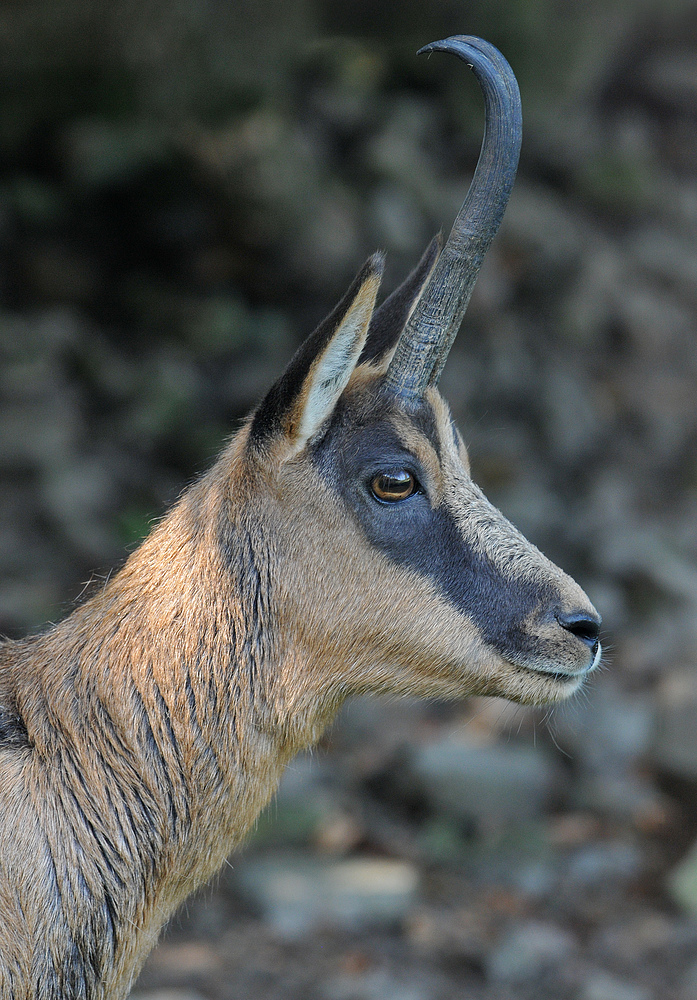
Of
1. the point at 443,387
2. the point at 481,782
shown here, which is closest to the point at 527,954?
the point at 481,782

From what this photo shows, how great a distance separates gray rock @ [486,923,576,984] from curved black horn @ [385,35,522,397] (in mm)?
5116

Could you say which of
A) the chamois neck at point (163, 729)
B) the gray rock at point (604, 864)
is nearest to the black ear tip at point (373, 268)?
the chamois neck at point (163, 729)

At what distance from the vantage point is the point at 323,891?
8.00m

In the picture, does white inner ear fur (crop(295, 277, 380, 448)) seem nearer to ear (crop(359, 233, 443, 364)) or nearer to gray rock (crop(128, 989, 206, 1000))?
ear (crop(359, 233, 443, 364))

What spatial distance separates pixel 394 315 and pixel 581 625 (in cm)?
155

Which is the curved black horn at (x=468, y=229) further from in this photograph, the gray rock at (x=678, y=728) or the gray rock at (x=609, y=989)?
the gray rock at (x=678, y=728)

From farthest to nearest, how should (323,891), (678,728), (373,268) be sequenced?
(678,728) → (323,891) → (373,268)

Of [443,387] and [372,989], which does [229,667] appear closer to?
[372,989]

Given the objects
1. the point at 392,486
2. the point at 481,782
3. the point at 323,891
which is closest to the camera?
the point at 392,486

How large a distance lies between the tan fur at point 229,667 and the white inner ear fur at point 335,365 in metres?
0.01

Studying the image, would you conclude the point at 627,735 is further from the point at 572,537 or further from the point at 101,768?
the point at 101,768

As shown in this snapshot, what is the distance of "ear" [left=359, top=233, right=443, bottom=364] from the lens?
450 cm

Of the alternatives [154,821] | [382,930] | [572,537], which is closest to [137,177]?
[572,537]

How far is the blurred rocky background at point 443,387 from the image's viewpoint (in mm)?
7977
